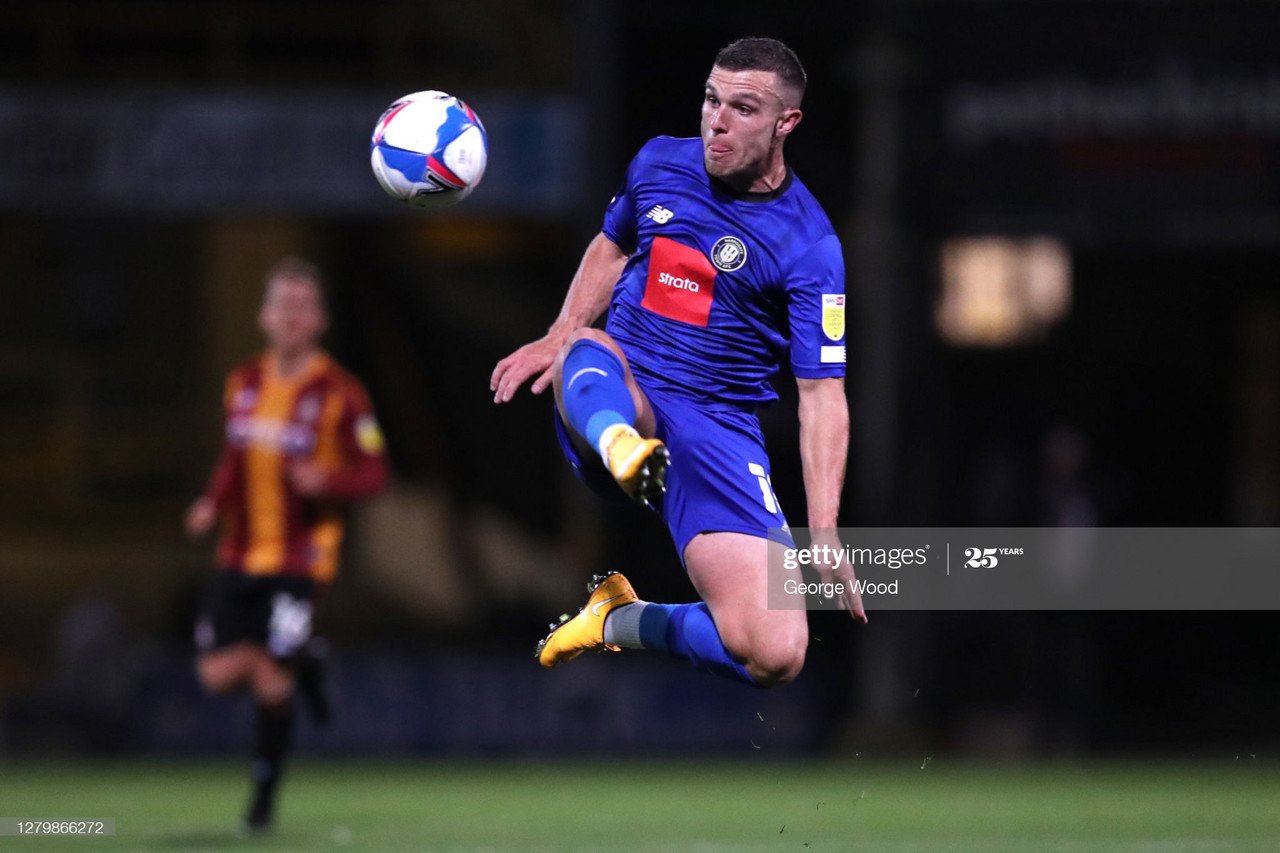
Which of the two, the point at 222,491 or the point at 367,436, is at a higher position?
the point at 367,436

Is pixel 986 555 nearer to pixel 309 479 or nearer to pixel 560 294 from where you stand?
pixel 560 294

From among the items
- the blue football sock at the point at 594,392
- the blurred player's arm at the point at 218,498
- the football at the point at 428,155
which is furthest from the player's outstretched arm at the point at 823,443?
the blurred player's arm at the point at 218,498

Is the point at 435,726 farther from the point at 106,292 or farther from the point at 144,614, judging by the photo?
the point at 106,292

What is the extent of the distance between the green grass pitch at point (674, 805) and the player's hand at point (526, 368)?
112 inches

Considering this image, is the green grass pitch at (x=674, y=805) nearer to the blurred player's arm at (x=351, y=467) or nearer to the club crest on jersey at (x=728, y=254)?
the blurred player's arm at (x=351, y=467)

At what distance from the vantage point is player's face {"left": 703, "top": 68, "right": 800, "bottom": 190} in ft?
22.6

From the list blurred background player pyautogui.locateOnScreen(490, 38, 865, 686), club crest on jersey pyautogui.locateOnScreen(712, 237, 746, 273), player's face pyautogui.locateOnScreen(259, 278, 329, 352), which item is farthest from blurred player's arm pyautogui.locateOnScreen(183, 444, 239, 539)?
club crest on jersey pyautogui.locateOnScreen(712, 237, 746, 273)

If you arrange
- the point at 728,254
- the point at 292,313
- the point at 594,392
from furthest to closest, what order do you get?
the point at 292,313
the point at 728,254
the point at 594,392

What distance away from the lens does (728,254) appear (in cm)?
706

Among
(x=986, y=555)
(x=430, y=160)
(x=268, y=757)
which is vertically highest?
(x=430, y=160)

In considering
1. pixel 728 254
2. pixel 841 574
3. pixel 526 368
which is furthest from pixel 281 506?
pixel 841 574

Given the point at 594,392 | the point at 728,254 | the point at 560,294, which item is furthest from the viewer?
the point at 560,294

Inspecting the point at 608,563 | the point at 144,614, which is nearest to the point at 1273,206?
the point at 608,563

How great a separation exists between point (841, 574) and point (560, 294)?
9.71 meters
